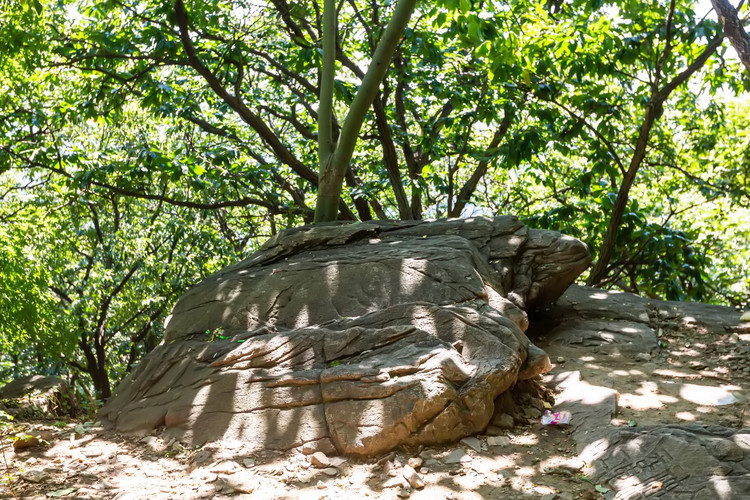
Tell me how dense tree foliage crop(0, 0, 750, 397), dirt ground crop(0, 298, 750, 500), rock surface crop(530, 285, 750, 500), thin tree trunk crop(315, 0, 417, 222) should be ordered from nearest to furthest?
rock surface crop(530, 285, 750, 500)
dirt ground crop(0, 298, 750, 500)
thin tree trunk crop(315, 0, 417, 222)
dense tree foliage crop(0, 0, 750, 397)

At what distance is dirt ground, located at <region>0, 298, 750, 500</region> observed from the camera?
3391 millimetres

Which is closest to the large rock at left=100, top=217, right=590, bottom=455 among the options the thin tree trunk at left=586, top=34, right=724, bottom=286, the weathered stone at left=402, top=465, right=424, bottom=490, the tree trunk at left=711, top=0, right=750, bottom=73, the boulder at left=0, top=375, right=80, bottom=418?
the weathered stone at left=402, top=465, right=424, bottom=490

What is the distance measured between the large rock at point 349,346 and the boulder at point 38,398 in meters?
1.77

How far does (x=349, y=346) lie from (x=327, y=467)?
1002 millimetres

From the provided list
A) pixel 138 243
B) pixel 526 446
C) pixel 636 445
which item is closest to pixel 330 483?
pixel 526 446

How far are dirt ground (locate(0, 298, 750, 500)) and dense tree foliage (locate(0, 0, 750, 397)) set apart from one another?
10.9ft

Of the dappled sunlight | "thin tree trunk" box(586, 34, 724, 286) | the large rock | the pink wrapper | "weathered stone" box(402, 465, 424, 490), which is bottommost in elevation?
the dappled sunlight

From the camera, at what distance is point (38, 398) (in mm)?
6430

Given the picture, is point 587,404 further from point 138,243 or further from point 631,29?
point 138,243

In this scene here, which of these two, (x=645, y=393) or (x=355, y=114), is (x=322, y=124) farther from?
(x=645, y=393)

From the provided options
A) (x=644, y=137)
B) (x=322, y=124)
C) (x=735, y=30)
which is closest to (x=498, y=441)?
(x=735, y=30)

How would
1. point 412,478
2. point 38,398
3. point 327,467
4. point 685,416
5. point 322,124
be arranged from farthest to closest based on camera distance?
point 322,124 < point 38,398 < point 685,416 < point 327,467 < point 412,478

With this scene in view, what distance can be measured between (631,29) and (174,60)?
6.04 meters

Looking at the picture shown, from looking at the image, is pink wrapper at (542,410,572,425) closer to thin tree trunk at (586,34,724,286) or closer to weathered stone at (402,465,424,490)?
weathered stone at (402,465,424,490)
